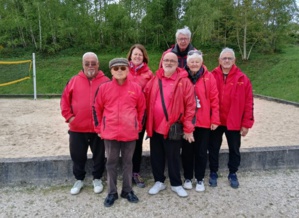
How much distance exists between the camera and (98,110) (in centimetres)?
280

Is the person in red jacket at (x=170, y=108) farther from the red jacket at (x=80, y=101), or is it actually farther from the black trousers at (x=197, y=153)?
the red jacket at (x=80, y=101)

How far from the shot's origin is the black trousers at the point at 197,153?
3.06m

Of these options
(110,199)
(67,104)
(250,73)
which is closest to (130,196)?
(110,199)

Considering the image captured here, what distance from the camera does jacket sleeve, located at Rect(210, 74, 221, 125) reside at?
2.99 meters

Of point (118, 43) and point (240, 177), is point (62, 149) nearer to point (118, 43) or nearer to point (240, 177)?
point (240, 177)

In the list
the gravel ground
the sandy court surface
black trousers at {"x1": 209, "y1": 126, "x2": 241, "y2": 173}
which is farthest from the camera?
the sandy court surface

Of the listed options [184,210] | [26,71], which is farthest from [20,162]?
[26,71]

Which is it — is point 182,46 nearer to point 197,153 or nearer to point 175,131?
point 175,131

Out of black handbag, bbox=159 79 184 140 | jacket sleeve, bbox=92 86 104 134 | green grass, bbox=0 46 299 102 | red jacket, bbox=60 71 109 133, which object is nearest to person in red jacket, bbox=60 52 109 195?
red jacket, bbox=60 71 109 133

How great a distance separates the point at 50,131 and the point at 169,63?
4104 millimetres

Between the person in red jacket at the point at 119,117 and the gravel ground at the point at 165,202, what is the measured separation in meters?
0.17

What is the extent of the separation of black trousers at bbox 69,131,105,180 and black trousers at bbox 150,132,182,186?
1.90 feet

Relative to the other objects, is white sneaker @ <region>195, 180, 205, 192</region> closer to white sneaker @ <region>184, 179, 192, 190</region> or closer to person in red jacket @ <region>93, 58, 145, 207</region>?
white sneaker @ <region>184, 179, 192, 190</region>

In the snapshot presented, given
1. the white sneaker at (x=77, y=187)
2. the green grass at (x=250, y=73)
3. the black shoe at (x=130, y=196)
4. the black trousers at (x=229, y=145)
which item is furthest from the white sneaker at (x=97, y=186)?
the green grass at (x=250, y=73)
